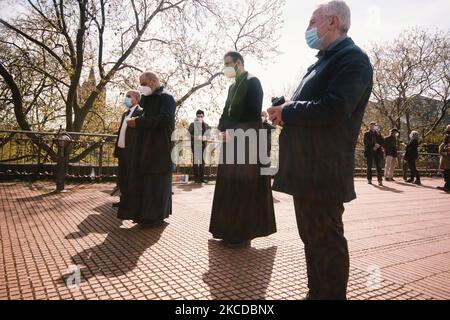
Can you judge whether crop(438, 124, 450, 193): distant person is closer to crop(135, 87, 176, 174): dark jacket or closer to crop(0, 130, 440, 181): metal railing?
crop(0, 130, 440, 181): metal railing

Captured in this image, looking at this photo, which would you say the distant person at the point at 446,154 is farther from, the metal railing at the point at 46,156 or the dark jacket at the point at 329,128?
the dark jacket at the point at 329,128

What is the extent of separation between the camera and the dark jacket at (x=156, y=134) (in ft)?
15.2

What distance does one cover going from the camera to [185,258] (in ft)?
11.1

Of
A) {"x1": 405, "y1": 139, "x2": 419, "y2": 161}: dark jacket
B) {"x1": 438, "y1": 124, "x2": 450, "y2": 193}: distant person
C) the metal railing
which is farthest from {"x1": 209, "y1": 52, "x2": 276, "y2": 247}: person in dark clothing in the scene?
{"x1": 405, "y1": 139, "x2": 419, "y2": 161}: dark jacket

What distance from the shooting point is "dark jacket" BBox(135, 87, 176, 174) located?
4.64m

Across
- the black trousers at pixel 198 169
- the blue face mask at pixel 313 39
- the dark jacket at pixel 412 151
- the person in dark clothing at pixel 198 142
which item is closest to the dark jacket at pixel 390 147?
the dark jacket at pixel 412 151

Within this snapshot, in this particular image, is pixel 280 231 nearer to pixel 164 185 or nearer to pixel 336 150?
pixel 164 185

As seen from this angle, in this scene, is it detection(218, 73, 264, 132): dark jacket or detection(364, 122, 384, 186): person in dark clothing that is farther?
detection(364, 122, 384, 186): person in dark clothing

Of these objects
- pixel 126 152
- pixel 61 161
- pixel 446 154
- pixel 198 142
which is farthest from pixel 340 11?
pixel 446 154

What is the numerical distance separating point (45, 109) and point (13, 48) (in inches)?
122

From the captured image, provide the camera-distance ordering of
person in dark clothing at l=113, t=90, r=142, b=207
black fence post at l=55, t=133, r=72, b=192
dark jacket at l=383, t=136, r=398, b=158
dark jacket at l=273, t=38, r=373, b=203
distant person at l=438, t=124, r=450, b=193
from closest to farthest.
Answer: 1. dark jacket at l=273, t=38, r=373, b=203
2. person in dark clothing at l=113, t=90, r=142, b=207
3. black fence post at l=55, t=133, r=72, b=192
4. distant person at l=438, t=124, r=450, b=193
5. dark jacket at l=383, t=136, r=398, b=158

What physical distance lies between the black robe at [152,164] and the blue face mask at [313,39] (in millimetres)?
2779

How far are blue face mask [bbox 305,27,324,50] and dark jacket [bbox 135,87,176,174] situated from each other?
2778mm
